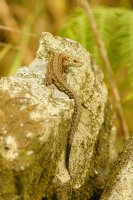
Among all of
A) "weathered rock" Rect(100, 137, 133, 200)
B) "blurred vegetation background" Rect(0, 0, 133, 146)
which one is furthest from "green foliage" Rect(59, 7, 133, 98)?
"weathered rock" Rect(100, 137, 133, 200)

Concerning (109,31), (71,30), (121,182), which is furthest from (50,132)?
(109,31)

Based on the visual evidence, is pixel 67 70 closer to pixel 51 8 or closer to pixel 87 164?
pixel 87 164

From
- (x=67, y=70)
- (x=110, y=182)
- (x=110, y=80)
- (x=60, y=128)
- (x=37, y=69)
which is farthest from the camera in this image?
(x=110, y=80)

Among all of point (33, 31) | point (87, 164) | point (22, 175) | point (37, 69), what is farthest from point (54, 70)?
point (33, 31)

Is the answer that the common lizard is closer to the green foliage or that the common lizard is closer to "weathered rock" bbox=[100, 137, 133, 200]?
"weathered rock" bbox=[100, 137, 133, 200]

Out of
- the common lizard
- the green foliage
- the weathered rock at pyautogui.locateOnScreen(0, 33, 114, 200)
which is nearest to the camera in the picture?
the weathered rock at pyautogui.locateOnScreen(0, 33, 114, 200)

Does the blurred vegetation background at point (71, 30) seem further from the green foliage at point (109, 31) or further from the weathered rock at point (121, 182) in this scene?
the weathered rock at point (121, 182)

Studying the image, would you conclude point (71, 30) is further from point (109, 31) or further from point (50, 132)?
point (50, 132)
